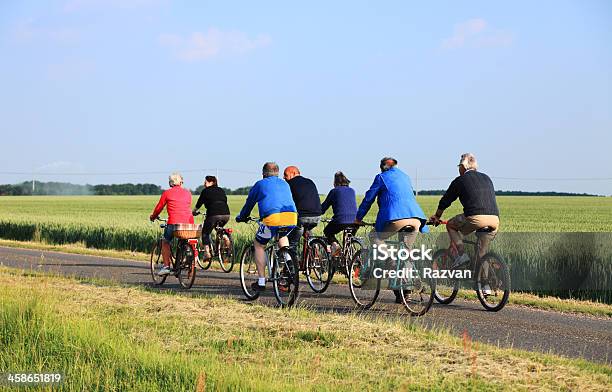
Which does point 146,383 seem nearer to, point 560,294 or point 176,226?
point 176,226

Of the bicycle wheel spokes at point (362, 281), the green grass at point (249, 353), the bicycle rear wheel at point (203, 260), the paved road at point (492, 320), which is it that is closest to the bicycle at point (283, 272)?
the paved road at point (492, 320)

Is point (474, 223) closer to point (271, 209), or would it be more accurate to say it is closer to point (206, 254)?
point (271, 209)

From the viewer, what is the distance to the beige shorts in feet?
41.6

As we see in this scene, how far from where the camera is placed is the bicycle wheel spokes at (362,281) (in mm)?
12625

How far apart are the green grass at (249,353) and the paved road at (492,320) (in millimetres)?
802

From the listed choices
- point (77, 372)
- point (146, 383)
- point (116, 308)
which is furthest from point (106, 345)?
point (116, 308)

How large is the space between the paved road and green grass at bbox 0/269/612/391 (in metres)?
0.80

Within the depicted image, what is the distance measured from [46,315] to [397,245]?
481 centimetres

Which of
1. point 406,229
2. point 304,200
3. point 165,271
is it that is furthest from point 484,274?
point 165,271

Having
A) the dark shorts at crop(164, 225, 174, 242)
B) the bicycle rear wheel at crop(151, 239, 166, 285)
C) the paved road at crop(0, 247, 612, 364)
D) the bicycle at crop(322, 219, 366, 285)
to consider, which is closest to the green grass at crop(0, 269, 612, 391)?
the paved road at crop(0, 247, 612, 364)

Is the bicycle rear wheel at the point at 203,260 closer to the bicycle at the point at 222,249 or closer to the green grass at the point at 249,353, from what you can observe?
the bicycle at the point at 222,249

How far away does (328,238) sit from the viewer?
1541 centimetres

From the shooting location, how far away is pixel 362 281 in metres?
12.9

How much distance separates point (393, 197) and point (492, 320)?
2184mm
